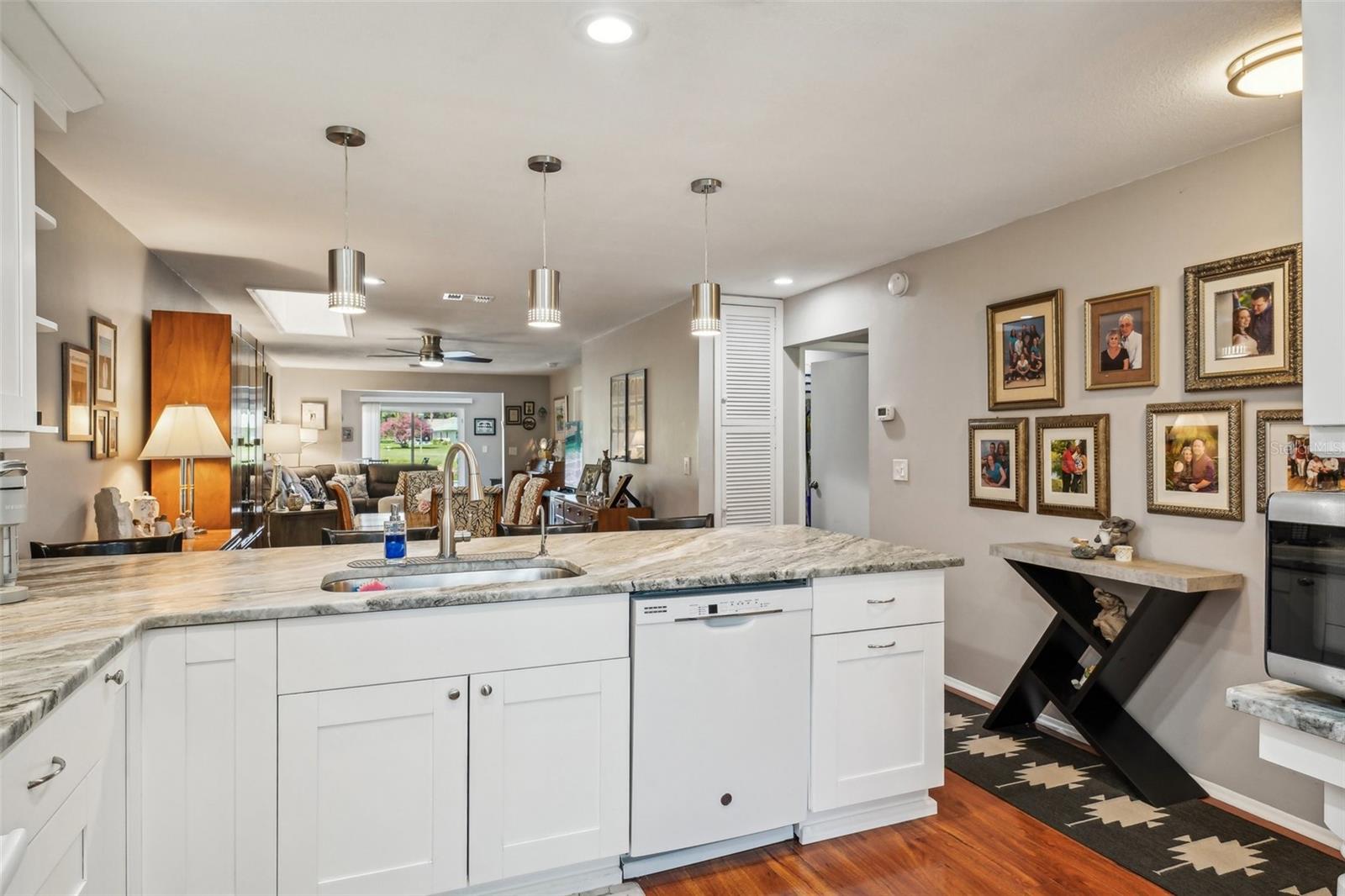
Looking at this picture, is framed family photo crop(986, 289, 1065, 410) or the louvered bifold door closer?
framed family photo crop(986, 289, 1065, 410)

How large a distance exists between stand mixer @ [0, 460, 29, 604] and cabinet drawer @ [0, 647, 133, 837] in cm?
51

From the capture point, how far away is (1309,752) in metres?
1.39

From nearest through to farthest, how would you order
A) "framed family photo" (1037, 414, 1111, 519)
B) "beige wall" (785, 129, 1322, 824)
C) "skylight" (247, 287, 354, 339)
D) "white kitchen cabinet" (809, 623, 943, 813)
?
1. "white kitchen cabinet" (809, 623, 943, 813)
2. "beige wall" (785, 129, 1322, 824)
3. "framed family photo" (1037, 414, 1111, 519)
4. "skylight" (247, 287, 354, 339)

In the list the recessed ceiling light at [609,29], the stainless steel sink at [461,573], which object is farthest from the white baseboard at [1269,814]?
the recessed ceiling light at [609,29]

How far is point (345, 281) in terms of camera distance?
246cm

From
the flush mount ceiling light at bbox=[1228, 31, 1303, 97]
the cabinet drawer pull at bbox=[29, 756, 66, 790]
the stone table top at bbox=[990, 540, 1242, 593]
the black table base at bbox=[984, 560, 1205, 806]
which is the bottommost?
the black table base at bbox=[984, 560, 1205, 806]

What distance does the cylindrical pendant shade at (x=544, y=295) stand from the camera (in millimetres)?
2699

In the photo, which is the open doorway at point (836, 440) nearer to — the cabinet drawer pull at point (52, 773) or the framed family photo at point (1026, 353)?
A: the framed family photo at point (1026, 353)

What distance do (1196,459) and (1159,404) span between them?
26cm

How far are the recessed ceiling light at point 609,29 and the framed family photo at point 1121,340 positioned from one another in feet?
7.67

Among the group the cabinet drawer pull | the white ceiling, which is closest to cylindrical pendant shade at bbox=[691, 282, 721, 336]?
the white ceiling

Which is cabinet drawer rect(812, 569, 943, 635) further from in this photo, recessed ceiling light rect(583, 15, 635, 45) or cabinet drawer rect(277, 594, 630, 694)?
recessed ceiling light rect(583, 15, 635, 45)

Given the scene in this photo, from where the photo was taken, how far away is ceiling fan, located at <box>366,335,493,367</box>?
7.25 meters

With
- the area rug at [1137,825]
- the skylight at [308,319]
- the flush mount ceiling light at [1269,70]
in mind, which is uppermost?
the skylight at [308,319]
